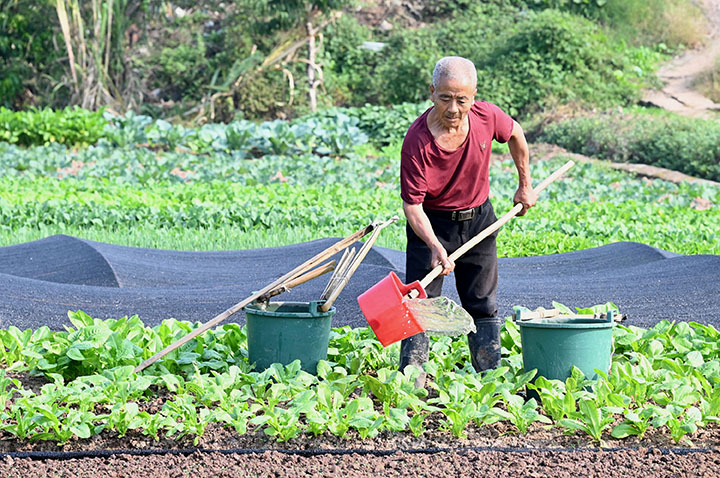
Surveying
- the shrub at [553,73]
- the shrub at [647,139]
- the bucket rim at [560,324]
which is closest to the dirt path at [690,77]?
the shrub at [553,73]

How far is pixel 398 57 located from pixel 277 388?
16924mm

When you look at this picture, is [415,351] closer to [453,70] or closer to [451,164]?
[451,164]

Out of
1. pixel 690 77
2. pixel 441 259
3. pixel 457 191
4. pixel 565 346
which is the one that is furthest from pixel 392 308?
pixel 690 77

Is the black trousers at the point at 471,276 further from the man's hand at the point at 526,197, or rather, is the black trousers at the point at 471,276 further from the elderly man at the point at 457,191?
the man's hand at the point at 526,197

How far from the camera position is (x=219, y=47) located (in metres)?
20.4

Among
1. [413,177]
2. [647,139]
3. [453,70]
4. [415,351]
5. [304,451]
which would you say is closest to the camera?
[304,451]

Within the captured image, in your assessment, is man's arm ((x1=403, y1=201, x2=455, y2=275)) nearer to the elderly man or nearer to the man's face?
the elderly man

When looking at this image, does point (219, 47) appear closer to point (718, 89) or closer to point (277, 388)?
point (718, 89)

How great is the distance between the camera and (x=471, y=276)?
330 centimetres

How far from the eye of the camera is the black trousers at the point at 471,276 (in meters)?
3.22

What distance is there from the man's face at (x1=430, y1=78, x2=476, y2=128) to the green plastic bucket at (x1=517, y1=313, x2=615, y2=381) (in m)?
Answer: 0.78

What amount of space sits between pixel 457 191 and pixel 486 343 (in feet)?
2.03

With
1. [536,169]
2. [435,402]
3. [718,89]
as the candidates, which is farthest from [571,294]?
[718,89]

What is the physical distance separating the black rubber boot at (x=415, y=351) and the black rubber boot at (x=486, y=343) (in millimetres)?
197
